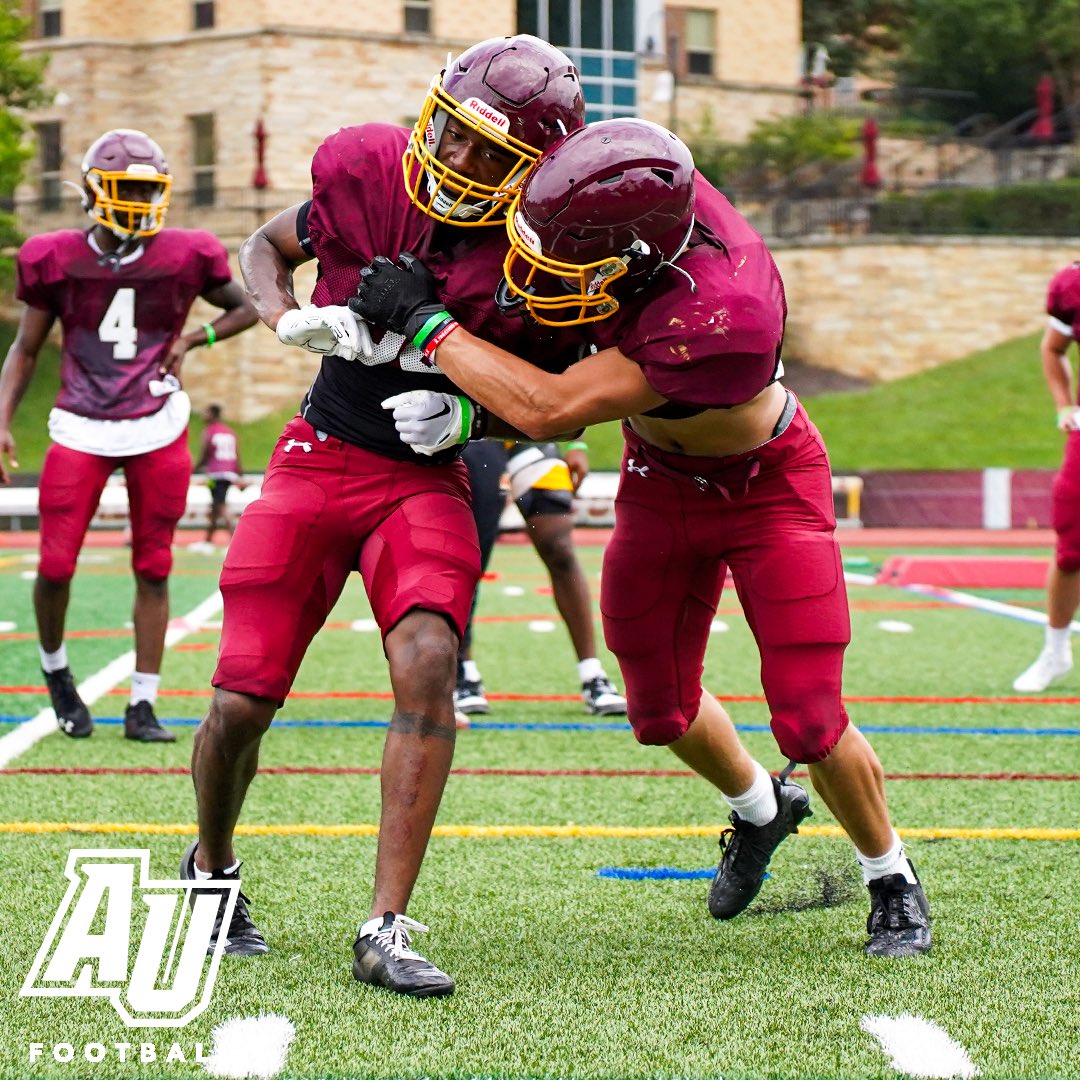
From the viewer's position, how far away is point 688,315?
324cm

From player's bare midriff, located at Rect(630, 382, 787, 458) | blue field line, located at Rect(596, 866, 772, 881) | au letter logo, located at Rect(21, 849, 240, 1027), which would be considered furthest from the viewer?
blue field line, located at Rect(596, 866, 772, 881)

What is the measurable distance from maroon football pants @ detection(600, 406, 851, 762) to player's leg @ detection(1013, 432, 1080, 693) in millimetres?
3119

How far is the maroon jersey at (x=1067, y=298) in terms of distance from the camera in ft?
21.9

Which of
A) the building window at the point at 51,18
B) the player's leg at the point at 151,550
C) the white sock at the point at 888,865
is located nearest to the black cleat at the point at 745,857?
the white sock at the point at 888,865

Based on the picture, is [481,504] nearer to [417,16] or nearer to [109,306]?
[109,306]

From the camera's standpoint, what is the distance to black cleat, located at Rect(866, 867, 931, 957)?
3488 millimetres

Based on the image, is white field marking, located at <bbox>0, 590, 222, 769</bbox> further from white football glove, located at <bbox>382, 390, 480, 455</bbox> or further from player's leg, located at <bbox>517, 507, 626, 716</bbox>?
white football glove, located at <bbox>382, 390, 480, 455</bbox>

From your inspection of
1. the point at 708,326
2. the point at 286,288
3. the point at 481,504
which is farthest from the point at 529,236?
the point at 481,504

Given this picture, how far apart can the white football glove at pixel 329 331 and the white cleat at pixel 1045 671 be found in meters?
4.53

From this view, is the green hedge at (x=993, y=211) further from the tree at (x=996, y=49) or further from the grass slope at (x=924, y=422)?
the tree at (x=996, y=49)

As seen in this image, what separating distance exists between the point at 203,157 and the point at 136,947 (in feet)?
119

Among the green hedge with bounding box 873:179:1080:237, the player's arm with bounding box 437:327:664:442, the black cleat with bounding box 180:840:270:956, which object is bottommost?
the green hedge with bounding box 873:179:1080:237

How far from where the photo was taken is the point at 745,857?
3.90 metres

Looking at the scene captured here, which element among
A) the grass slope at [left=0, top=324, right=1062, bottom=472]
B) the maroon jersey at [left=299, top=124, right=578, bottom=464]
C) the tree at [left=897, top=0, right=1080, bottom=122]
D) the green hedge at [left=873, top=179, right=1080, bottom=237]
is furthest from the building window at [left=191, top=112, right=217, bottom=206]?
the maroon jersey at [left=299, top=124, right=578, bottom=464]
